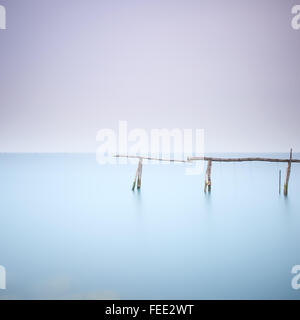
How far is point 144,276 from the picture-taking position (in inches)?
232

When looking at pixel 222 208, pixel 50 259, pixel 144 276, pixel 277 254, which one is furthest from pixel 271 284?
pixel 222 208

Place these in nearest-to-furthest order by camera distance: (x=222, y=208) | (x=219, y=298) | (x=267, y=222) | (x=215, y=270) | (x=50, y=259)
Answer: (x=219, y=298), (x=215, y=270), (x=50, y=259), (x=267, y=222), (x=222, y=208)

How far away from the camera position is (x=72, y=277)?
5773 millimetres

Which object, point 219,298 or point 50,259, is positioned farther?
point 50,259

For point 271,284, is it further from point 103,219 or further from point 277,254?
point 103,219

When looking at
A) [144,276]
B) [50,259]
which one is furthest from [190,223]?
[50,259]

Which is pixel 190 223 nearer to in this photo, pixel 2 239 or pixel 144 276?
pixel 144 276

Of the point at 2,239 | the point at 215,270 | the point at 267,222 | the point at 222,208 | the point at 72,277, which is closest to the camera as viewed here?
the point at 72,277

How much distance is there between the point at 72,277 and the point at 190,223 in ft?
19.4

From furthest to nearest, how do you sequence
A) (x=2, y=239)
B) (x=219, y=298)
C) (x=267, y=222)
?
(x=267, y=222), (x=2, y=239), (x=219, y=298)

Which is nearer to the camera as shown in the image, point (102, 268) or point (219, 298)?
point (219, 298)
